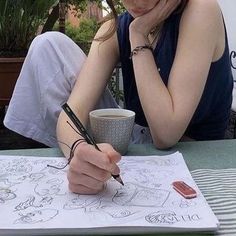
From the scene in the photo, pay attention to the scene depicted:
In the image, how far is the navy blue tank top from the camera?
971 millimetres

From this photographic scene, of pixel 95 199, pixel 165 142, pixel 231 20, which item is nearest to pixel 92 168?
pixel 95 199

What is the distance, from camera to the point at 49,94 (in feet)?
3.14

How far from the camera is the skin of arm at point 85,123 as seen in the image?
0.56m

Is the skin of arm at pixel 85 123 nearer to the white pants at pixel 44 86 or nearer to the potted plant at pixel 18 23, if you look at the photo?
the white pants at pixel 44 86

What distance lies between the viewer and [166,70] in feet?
3.17

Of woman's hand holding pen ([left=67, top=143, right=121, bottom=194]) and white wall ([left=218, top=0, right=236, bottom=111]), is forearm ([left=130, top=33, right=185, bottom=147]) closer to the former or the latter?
woman's hand holding pen ([left=67, top=143, right=121, bottom=194])

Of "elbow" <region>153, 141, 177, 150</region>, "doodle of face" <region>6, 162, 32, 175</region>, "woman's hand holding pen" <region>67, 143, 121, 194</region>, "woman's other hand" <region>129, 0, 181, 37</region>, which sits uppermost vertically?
"woman's other hand" <region>129, 0, 181, 37</region>

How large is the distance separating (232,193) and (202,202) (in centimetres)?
6

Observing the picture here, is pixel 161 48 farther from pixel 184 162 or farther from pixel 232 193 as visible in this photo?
pixel 232 193

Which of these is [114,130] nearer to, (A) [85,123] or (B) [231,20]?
(A) [85,123]

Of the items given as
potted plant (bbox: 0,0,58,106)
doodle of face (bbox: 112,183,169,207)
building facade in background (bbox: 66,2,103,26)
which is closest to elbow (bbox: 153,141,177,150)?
doodle of face (bbox: 112,183,169,207)

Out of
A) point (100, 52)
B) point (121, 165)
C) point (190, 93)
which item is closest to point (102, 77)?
point (100, 52)

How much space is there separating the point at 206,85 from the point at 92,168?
1.66ft

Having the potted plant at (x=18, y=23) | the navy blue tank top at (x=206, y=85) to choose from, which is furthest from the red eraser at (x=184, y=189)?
the potted plant at (x=18, y=23)
